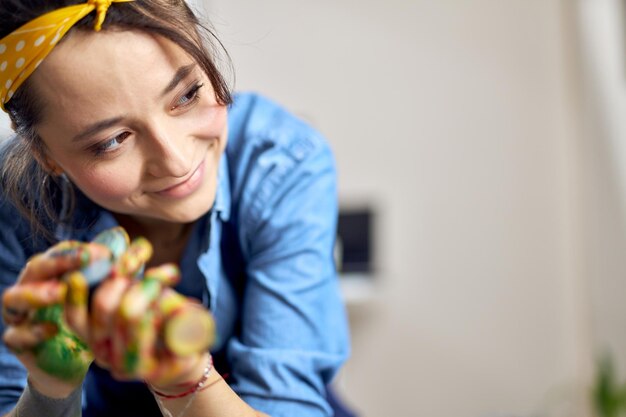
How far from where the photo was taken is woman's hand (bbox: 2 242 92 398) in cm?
51

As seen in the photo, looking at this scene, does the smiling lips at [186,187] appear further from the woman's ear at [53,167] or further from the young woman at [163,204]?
the woman's ear at [53,167]

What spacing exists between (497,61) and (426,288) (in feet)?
2.75

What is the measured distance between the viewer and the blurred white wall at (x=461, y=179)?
2.65m

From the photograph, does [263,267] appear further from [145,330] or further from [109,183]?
[145,330]

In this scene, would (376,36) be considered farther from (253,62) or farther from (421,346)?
(421,346)

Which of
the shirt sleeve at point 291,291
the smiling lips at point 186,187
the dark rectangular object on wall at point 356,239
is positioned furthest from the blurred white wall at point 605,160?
the smiling lips at point 186,187

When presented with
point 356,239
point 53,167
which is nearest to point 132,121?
point 53,167

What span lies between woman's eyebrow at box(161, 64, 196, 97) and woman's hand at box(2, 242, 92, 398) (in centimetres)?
19

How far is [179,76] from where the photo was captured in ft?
2.22

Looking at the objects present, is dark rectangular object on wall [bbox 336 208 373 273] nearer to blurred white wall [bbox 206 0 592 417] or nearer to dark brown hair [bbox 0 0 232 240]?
blurred white wall [bbox 206 0 592 417]

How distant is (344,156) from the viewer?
2729 millimetres

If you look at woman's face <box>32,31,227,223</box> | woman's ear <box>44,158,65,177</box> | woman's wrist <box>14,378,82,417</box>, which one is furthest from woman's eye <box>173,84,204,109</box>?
woman's wrist <box>14,378,82,417</box>

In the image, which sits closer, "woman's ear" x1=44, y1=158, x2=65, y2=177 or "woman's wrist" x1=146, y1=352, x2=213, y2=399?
"woman's wrist" x1=146, y1=352, x2=213, y2=399

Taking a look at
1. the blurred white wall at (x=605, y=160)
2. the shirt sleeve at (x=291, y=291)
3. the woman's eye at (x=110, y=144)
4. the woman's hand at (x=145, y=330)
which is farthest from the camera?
the blurred white wall at (x=605, y=160)
